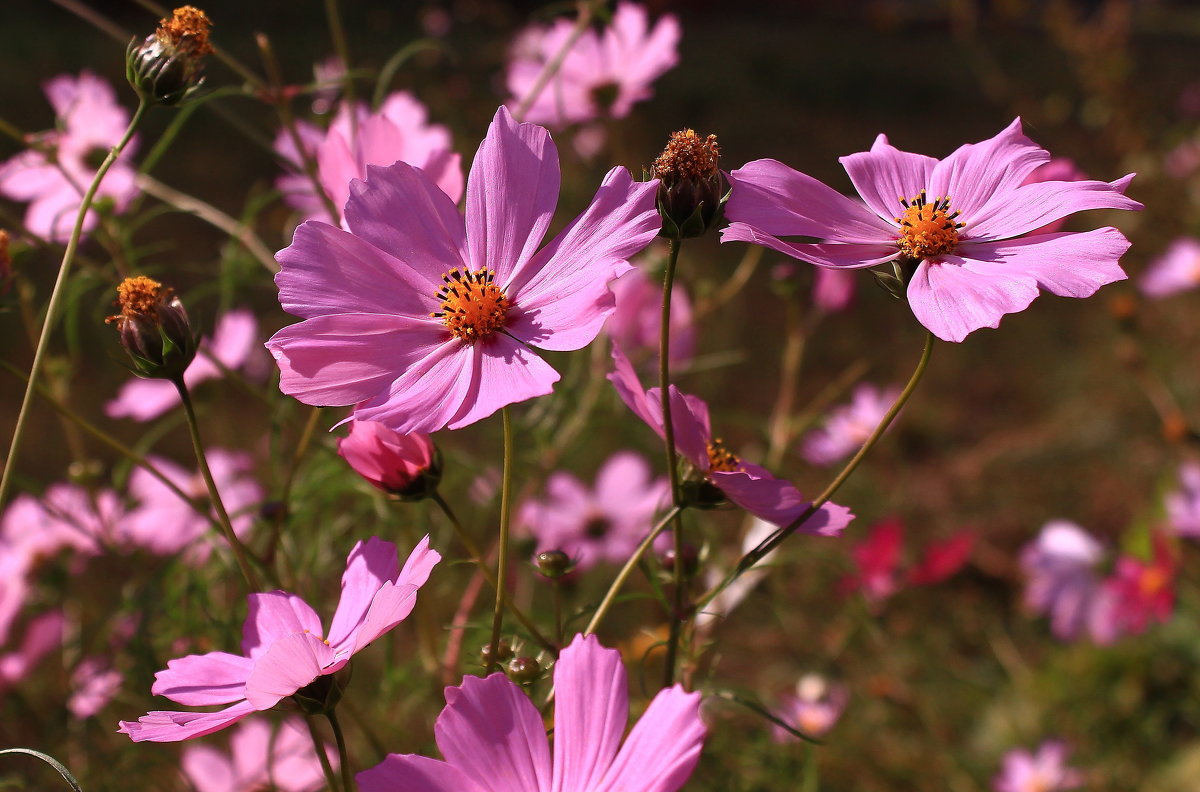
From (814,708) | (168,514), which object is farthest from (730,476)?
(814,708)

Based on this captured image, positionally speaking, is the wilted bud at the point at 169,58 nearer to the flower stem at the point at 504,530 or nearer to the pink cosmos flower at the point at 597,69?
the flower stem at the point at 504,530

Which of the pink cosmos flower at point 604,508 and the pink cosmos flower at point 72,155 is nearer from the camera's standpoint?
the pink cosmos flower at point 72,155

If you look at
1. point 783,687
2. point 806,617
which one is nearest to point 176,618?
point 783,687

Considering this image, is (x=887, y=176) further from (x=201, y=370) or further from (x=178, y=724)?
(x=201, y=370)

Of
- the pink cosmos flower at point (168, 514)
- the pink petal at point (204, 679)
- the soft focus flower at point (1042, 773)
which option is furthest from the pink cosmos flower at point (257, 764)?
the soft focus flower at point (1042, 773)

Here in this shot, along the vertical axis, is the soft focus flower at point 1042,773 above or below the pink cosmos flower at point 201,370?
below

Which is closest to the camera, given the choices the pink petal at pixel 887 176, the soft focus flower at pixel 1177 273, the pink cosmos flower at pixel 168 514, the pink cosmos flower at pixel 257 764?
the pink petal at pixel 887 176
